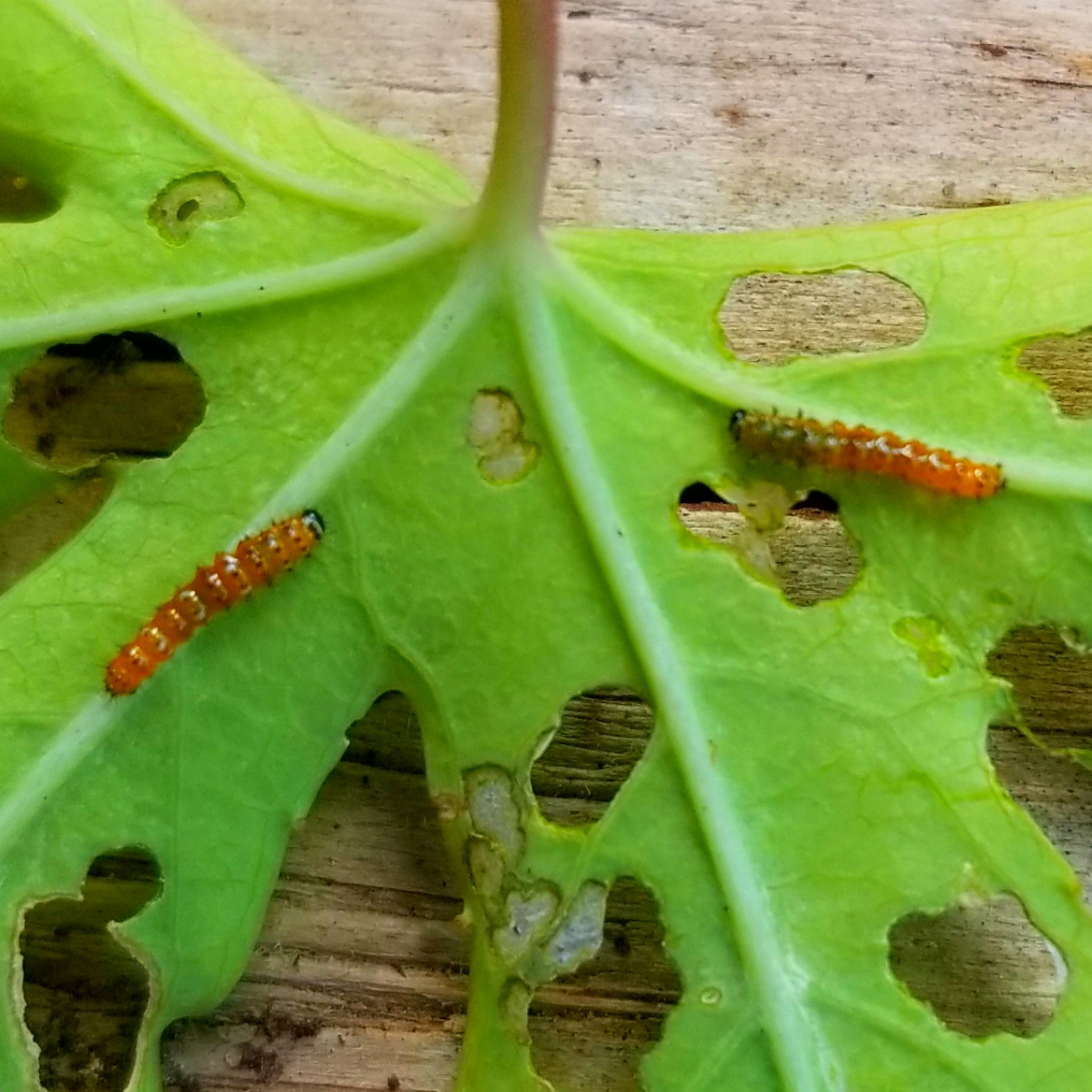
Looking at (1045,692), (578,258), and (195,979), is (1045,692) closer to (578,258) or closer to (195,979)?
(578,258)

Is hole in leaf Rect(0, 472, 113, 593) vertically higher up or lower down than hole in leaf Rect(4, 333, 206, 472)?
lower down

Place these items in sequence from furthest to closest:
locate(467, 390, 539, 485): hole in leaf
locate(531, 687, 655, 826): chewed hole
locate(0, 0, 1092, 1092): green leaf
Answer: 1. locate(531, 687, 655, 826): chewed hole
2. locate(467, 390, 539, 485): hole in leaf
3. locate(0, 0, 1092, 1092): green leaf

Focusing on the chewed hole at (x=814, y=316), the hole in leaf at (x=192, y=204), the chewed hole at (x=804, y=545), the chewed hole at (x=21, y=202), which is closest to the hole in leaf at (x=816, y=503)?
the chewed hole at (x=804, y=545)

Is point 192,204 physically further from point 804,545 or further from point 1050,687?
point 1050,687

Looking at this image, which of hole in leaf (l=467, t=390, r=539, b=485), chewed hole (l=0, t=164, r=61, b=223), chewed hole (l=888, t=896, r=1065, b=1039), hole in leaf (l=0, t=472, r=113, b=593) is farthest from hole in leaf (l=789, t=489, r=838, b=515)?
chewed hole (l=0, t=164, r=61, b=223)

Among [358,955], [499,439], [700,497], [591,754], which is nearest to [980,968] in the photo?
[591,754]

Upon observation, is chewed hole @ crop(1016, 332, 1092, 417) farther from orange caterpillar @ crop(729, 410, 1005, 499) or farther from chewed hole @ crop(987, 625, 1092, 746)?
orange caterpillar @ crop(729, 410, 1005, 499)
